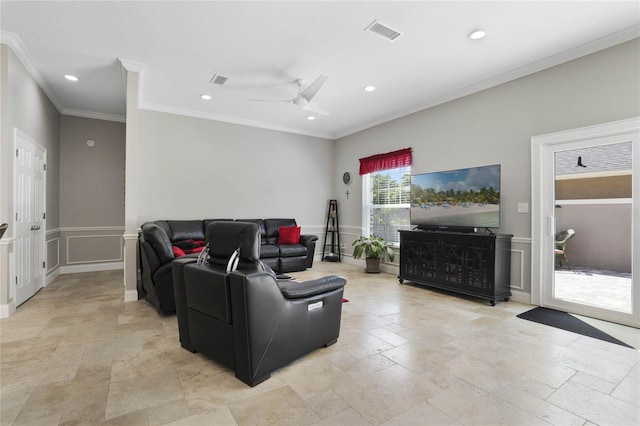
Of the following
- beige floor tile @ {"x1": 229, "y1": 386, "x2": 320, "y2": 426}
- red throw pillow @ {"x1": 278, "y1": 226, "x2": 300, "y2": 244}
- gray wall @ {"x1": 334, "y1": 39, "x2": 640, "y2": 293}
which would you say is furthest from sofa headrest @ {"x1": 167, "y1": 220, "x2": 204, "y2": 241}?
gray wall @ {"x1": 334, "y1": 39, "x2": 640, "y2": 293}

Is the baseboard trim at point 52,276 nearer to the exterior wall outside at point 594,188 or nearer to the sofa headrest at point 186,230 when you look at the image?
the sofa headrest at point 186,230

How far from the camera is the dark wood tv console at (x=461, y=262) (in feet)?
12.3

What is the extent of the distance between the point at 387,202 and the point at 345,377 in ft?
14.1

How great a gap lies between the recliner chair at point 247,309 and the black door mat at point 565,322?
2342 mm

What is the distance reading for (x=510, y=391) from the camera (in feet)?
6.35

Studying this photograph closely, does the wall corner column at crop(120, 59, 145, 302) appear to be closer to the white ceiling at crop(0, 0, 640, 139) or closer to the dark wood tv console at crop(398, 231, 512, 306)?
the white ceiling at crop(0, 0, 640, 139)

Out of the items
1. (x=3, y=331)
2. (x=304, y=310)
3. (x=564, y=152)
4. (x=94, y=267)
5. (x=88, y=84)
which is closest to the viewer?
(x=304, y=310)

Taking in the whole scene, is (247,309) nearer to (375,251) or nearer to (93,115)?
(375,251)

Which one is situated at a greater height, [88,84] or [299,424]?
[88,84]

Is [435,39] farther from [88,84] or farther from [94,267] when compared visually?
[94,267]

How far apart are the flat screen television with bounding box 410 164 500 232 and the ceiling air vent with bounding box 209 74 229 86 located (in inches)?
126

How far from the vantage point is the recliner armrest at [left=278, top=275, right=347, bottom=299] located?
2170mm

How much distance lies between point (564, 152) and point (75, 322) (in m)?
5.61

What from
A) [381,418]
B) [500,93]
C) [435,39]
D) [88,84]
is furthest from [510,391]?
[88,84]
